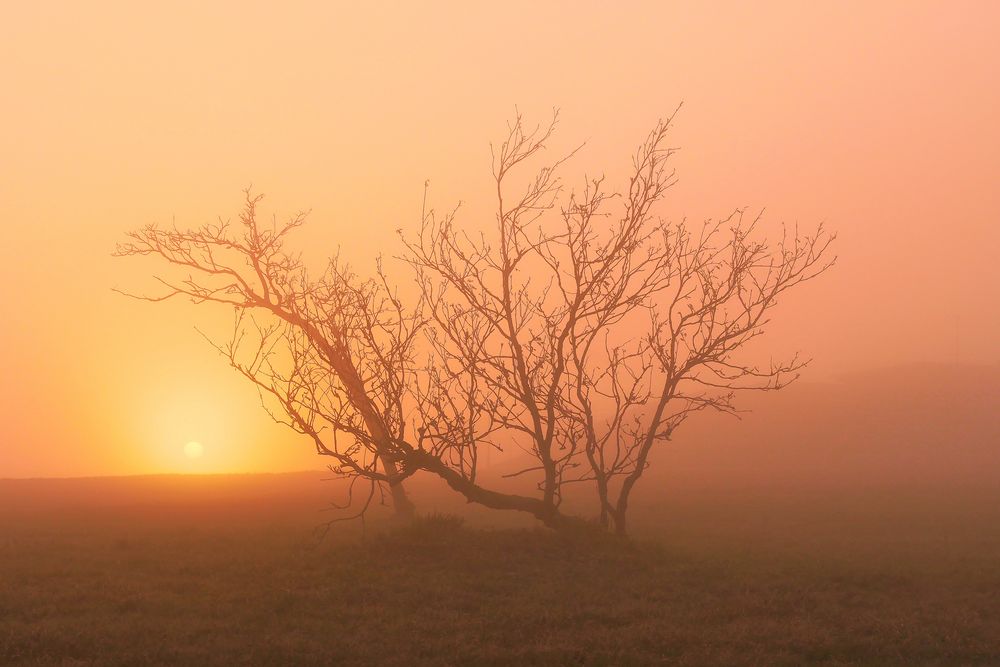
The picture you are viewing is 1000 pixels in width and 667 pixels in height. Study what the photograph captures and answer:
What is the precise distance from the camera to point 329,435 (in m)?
21.4

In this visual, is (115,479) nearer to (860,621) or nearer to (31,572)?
(31,572)

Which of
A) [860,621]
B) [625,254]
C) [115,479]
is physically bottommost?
[860,621]

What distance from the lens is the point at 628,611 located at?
15.3m

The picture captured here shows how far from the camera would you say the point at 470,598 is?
16219 mm

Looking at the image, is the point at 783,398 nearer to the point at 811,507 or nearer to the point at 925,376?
the point at 925,376

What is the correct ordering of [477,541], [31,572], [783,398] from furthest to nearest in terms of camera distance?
1. [783,398]
2. [477,541]
3. [31,572]

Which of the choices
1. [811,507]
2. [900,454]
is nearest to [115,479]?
[811,507]

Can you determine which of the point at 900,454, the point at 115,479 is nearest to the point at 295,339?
the point at 115,479

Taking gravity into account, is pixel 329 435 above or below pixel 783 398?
below

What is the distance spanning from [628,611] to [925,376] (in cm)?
9110

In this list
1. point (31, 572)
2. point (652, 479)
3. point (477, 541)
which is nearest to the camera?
point (31, 572)

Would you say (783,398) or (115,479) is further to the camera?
(783,398)

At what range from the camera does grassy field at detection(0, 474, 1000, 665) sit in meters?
13.0

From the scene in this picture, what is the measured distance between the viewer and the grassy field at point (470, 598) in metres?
13.0
